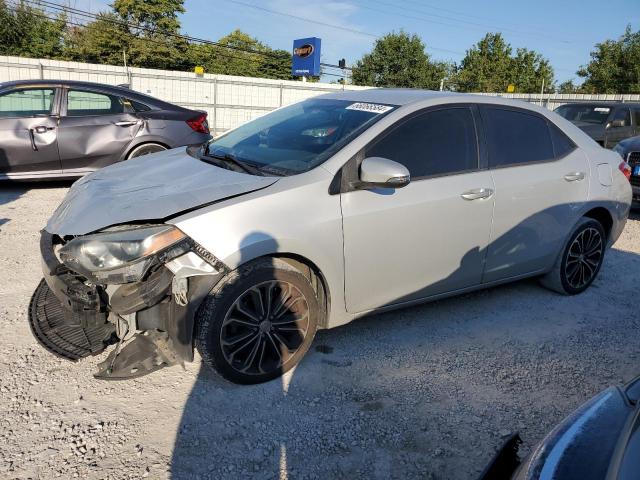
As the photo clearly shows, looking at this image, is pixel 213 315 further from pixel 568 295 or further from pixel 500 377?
pixel 568 295

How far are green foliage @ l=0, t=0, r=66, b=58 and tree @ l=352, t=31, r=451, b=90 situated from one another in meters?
30.8

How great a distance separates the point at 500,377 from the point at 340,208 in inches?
57.3

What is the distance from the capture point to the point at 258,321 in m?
2.94

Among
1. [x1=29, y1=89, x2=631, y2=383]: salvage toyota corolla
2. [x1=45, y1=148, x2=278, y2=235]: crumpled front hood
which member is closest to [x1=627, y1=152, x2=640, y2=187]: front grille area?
[x1=29, y1=89, x2=631, y2=383]: salvage toyota corolla

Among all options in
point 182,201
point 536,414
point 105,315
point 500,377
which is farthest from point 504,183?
point 105,315

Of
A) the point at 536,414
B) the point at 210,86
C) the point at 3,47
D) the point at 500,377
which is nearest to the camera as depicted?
the point at 536,414

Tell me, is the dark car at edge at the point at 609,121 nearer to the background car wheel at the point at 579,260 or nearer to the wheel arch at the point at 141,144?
the background car wheel at the point at 579,260

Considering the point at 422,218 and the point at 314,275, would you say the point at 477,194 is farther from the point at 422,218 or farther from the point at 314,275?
the point at 314,275

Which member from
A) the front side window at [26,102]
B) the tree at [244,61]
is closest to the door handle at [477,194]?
the front side window at [26,102]

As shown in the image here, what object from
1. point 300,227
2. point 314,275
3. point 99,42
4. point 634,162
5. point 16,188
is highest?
point 99,42

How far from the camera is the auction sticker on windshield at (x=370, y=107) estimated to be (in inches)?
139

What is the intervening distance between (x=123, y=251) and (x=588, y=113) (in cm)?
1280

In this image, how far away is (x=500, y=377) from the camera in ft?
10.8

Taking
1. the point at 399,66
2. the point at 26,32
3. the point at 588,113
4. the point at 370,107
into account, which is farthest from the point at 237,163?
the point at 399,66
